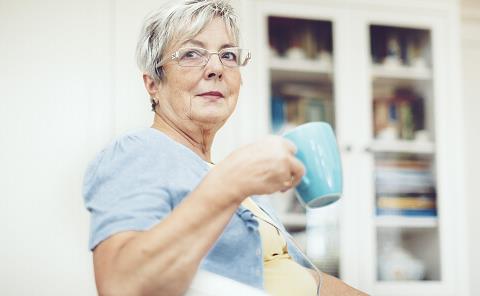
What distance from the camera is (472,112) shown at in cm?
317

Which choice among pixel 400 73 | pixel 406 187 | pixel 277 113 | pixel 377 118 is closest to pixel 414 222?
pixel 406 187

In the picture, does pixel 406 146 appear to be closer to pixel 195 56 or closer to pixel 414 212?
pixel 414 212

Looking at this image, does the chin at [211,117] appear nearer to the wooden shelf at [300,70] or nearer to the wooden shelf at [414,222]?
the wooden shelf at [300,70]

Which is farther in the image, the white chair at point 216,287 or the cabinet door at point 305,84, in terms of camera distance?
the cabinet door at point 305,84

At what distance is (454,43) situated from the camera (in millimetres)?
2754

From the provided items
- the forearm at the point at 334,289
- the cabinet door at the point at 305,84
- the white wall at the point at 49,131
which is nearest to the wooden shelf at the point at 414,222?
the cabinet door at the point at 305,84

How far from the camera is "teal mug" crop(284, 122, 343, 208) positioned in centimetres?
84

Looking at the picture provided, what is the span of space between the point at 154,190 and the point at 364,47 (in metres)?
1.94

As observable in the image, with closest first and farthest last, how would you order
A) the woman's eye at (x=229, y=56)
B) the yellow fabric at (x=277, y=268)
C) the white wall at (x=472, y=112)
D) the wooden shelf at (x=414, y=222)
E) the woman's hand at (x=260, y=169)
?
1. the woman's hand at (x=260, y=169)
2. the yellow fabric at (x=277, y=268)
3. the woman's eye at (x=229, y=56)
4. the wooden shelf at (x=414, y=222)
5. the white wall at (x=472, y=112)

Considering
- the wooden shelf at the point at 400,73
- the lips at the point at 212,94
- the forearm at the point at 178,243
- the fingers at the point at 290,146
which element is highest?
the wooden shelf at the point at 400,73

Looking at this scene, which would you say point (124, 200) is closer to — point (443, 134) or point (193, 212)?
point (193, 212)

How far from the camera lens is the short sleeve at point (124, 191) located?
32.4 inches

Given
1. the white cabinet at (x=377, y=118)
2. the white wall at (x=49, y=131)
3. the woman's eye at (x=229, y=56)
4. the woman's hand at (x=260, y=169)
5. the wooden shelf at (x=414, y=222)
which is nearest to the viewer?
the woman's hand at (x=260, y=169)

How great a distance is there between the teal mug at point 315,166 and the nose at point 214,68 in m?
0.29
